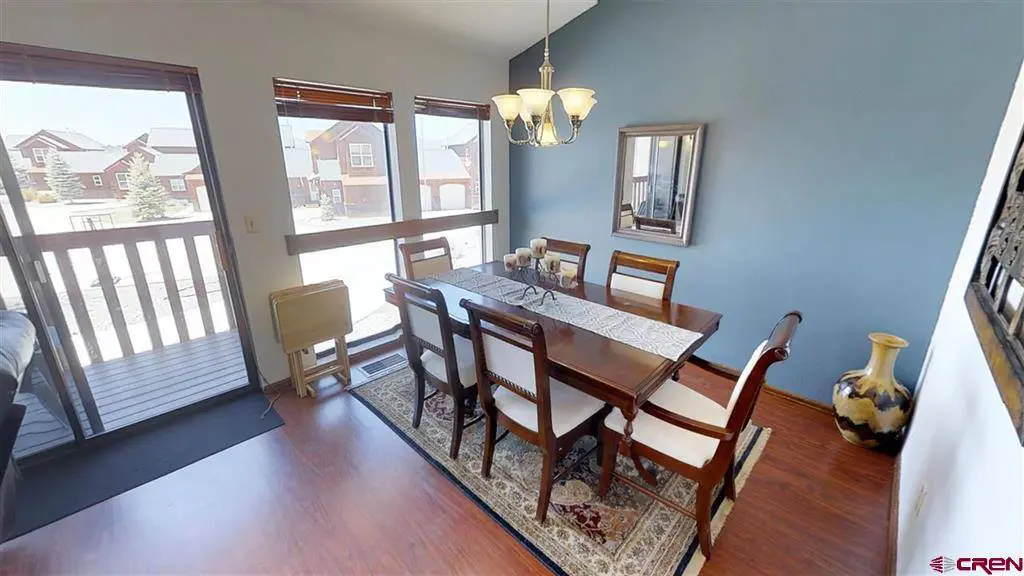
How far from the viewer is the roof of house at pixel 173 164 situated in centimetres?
218

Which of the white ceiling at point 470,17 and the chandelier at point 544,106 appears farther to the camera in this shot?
the white ceiling at point 470,17

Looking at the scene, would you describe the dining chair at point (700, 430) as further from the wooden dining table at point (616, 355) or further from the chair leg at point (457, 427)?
the chair leg at point (457, 427)

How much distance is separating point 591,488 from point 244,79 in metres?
2.91

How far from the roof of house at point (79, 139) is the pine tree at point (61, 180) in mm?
82

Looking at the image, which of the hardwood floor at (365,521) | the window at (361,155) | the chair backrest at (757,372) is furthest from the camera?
the window at (361,155)

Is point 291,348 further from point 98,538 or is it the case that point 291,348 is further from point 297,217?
point 98,538

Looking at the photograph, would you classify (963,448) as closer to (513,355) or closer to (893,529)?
(893,529)

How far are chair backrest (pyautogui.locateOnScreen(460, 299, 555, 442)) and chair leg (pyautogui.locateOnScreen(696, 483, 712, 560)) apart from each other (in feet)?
1.94

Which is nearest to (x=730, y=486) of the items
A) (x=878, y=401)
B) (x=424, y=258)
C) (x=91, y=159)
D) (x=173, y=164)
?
(x=878, y=401)

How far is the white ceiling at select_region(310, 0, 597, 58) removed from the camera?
2.54 meters

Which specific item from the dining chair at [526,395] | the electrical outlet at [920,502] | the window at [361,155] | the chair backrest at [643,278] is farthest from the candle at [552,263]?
the electrical outlet at [920,502]

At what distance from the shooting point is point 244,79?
229cm

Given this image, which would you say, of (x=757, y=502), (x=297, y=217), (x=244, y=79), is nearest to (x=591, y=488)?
(x=757, y=502)
